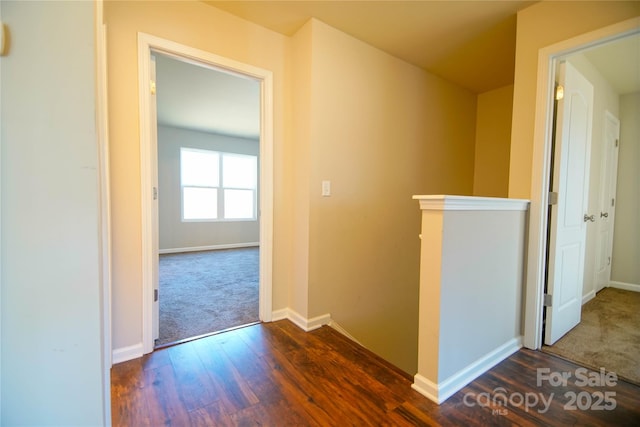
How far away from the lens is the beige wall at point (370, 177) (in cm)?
230

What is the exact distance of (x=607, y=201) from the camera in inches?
135

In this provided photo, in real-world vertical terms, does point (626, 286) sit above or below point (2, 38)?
below

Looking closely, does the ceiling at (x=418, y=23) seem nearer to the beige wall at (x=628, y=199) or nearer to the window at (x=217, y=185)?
the beige wall at (x=628, y=199)

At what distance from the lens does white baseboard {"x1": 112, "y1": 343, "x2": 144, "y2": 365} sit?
70.4 inches

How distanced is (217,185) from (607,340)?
6.37 metres

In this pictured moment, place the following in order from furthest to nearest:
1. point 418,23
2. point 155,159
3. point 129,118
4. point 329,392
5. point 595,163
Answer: point 595,163 < point 418,23 < point 155,159 < point 129,118 < point 329,392

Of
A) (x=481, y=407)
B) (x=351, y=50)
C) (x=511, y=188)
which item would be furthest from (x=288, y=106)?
(x=481, y=407)

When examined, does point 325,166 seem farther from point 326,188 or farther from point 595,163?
point 595,163

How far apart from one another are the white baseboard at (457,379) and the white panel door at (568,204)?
1.83 ft

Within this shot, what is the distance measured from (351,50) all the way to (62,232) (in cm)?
250

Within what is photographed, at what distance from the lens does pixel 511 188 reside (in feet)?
7.22

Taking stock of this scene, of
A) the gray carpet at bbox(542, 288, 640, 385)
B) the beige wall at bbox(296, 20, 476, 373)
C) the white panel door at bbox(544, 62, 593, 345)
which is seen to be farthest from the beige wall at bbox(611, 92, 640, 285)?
the beige wall at bbox(296, 20, 476, 373)

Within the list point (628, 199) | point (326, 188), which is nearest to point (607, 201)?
point (628, 199)

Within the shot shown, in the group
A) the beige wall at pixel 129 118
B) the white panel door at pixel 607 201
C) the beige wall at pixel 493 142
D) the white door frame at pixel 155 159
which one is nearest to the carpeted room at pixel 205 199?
the white door frame at pixel 155 159
